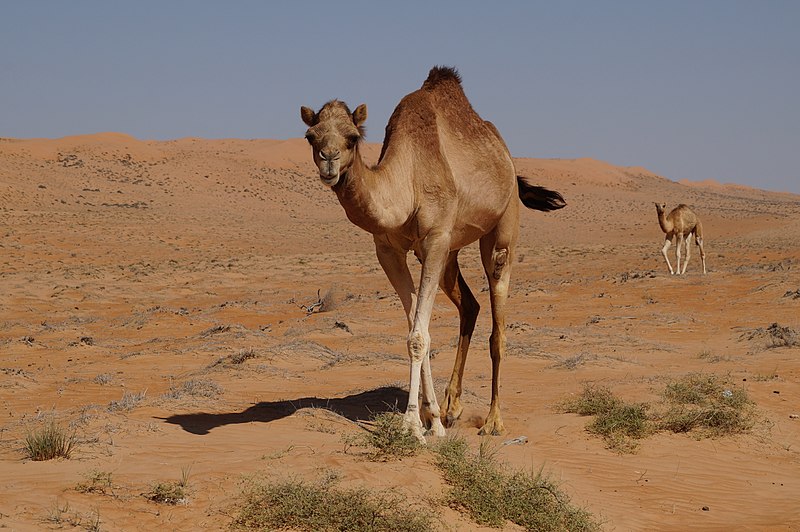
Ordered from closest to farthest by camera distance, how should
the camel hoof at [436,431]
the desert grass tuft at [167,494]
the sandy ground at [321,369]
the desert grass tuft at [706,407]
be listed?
the desert grass tuft at [167,494] < the sandy ground at [321,369] < the camel hoof at [436,431] < the desert grass tuft at [706,407]

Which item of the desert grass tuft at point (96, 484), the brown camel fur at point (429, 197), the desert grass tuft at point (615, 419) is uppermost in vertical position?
the brown camel fur at point (429, 197)

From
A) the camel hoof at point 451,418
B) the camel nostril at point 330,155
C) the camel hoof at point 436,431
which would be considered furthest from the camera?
the camel hoof at point 451,418

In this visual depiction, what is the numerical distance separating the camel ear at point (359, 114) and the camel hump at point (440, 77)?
1831mm

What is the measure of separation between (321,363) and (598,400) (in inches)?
211

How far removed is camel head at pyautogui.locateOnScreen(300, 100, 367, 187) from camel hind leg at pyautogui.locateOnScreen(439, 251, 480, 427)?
234 centimetres

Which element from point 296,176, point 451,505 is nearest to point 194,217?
point 296,176

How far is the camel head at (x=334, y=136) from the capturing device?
6750mm

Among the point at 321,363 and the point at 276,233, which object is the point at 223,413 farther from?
the point at 276,233

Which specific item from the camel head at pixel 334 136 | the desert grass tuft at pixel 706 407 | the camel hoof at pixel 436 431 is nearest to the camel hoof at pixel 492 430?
the camel hoof at pixel 436 431

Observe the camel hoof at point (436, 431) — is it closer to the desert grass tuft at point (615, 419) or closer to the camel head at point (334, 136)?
the desert grass tuft at point (615, 419)

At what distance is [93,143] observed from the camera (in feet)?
269

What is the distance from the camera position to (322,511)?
5.07m

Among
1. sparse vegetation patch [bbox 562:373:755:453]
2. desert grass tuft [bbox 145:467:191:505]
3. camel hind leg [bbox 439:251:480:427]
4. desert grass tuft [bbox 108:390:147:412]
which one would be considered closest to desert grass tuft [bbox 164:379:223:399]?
desert grass tuft [bbox 108:390:147:412]

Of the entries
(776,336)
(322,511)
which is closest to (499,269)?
(322,511)
